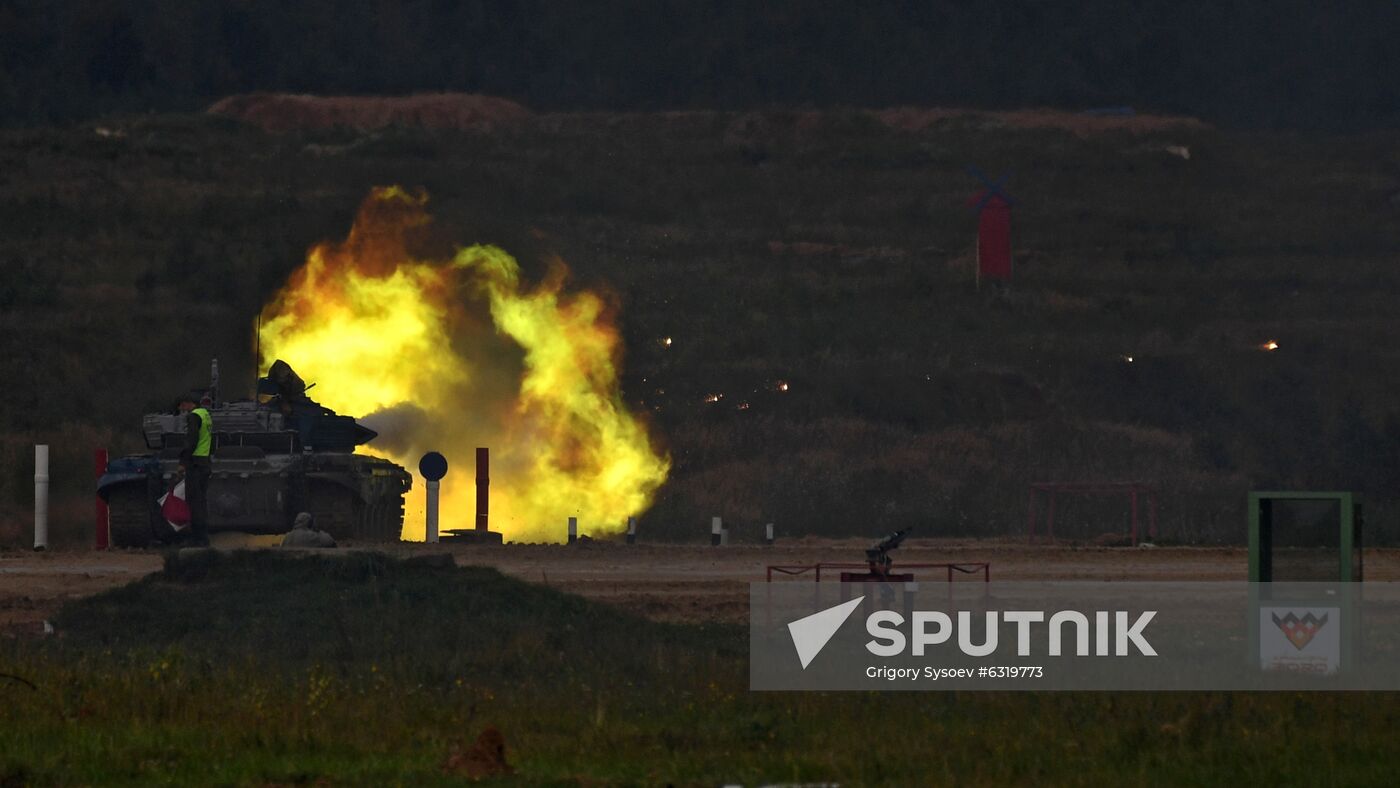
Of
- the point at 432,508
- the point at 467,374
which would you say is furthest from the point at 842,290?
the point at 432,508

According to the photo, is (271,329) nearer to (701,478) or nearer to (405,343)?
(405,343)

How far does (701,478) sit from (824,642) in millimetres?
22352

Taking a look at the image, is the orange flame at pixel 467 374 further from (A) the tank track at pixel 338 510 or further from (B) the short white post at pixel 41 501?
(B) the short white post at pixel 41 501

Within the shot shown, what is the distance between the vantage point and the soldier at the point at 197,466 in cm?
3058

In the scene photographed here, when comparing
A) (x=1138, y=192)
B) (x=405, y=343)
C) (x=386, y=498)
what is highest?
(x=1138, y=192)

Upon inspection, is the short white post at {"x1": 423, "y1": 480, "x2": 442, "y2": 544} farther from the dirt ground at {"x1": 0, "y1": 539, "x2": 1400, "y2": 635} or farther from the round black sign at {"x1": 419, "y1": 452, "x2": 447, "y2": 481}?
the dirt ground at {"x1": 0, "y1": 539, "x2": 1400, "y2": 635}

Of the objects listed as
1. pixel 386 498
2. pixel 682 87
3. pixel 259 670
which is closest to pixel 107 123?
pixel 682 87

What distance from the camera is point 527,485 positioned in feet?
125

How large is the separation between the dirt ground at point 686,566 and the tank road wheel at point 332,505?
38.1 inches

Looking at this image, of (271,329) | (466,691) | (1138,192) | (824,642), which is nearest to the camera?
(466,691)

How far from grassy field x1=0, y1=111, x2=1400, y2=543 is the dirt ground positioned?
3413 millimetres

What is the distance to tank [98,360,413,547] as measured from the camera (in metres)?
31.9

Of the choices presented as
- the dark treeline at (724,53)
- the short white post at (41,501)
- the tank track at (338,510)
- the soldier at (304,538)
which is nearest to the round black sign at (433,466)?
the tank track at (338,510)

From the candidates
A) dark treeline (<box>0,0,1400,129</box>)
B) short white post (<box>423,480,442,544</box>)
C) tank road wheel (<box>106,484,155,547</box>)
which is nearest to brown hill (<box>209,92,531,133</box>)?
dark treeline (<box>0,0,1400,129</box>)
